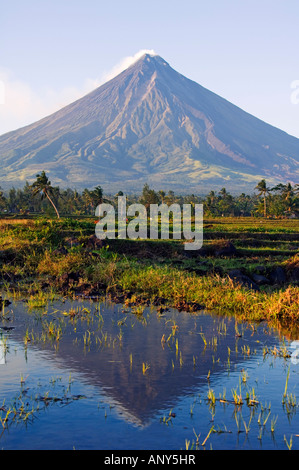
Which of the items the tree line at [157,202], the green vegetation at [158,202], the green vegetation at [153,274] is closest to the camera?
the green vegetation at [153,274]

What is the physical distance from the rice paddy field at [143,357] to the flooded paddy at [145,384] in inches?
1.2

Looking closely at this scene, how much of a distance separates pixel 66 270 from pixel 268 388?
1312cm

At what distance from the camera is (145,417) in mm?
8656

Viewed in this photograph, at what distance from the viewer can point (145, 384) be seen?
1008 cm

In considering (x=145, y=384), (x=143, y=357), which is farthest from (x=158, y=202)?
(x=145, y=384)

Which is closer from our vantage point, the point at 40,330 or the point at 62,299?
the point at 40,330

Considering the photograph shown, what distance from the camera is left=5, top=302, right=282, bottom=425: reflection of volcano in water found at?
9.76 m

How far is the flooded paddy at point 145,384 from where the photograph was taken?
803 cm

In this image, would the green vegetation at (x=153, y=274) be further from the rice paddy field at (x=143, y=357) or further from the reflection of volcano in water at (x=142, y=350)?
the reflection of volcano in water at (x=142, y=350)

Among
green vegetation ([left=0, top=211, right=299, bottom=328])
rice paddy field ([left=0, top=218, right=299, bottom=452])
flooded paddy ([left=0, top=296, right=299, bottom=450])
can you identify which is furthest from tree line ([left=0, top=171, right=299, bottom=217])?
flooded paddy ([left=0, top=296, right=299, bottom=450])

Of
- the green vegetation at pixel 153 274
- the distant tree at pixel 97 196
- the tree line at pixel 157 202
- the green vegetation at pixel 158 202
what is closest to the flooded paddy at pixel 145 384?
the green vegetation at pixel 153 274

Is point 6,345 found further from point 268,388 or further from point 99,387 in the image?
point 268,388

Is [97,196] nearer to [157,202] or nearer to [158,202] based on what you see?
[157,202]

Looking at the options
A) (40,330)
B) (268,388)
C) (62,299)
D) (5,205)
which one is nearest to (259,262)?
(62,299)
